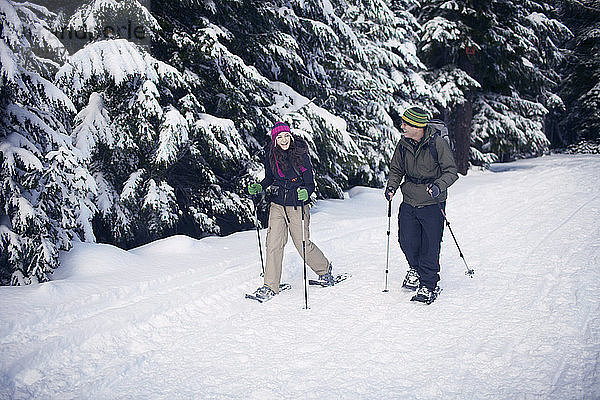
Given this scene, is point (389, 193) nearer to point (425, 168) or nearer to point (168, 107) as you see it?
point (425, 168)

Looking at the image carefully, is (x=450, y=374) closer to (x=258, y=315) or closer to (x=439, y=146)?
(x=258, y=315)

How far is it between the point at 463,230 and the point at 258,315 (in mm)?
4902

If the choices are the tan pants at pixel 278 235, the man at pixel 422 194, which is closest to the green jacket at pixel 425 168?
the man at pixel 422 194

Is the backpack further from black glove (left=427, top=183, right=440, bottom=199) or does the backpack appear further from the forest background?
the forest background

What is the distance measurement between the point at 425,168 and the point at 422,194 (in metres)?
0.29

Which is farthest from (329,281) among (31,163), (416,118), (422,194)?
(31,163)

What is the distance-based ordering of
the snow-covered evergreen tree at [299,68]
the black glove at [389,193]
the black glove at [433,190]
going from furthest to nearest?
the snow-covered evergreen tree at [299,68]
the black glove at [389,193]
the black glove at [433,190]

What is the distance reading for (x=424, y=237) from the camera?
16.2ft

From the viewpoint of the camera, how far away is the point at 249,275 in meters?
5.68

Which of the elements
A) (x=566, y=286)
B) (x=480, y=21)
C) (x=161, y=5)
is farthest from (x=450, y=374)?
(x=480, y=21)

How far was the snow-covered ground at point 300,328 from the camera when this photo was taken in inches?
130

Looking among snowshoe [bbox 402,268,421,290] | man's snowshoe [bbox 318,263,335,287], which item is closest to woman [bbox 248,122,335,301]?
man's snowshoe [bbox 318,263,335,287]

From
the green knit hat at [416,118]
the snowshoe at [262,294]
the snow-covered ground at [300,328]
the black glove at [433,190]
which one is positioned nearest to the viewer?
the snow-covered ground at [300,328]

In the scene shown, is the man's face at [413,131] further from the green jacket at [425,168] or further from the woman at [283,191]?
the woman at [283,191]
